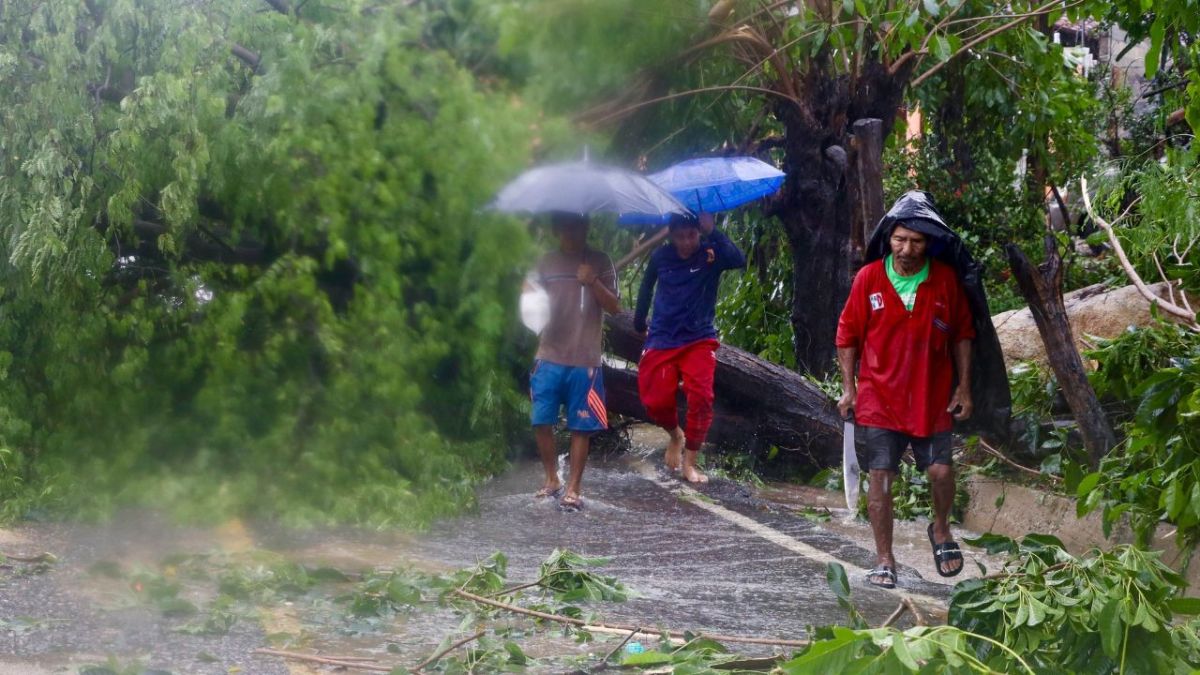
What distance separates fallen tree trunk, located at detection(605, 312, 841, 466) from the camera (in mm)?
8625

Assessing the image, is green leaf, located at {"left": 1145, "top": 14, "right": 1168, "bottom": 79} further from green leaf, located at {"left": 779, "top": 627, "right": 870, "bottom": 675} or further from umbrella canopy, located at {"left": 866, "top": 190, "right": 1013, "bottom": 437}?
green leaf, located at {"left": 779, "top": 627, "right": 870, "bottom": 675}

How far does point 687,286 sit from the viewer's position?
329 inches

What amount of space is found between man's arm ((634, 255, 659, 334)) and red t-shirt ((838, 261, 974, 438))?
2674 mm

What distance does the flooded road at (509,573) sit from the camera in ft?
14.2

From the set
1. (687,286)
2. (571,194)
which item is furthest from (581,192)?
(687,286)

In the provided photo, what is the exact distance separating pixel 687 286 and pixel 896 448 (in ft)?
8.78

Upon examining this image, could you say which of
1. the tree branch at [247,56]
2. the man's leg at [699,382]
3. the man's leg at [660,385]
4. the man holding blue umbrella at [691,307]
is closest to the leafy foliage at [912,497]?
the man's leg at [699,382]

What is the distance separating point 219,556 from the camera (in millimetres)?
5066

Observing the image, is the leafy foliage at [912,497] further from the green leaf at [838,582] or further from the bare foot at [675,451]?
the green leaf at [838,582]

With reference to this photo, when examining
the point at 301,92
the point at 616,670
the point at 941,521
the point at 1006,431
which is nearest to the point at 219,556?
the point at 616,670

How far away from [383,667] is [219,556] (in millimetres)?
1189

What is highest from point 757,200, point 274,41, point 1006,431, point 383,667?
point 757,200

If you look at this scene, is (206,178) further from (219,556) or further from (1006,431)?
(1006,431)

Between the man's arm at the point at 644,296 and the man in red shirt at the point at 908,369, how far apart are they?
8.66ft
